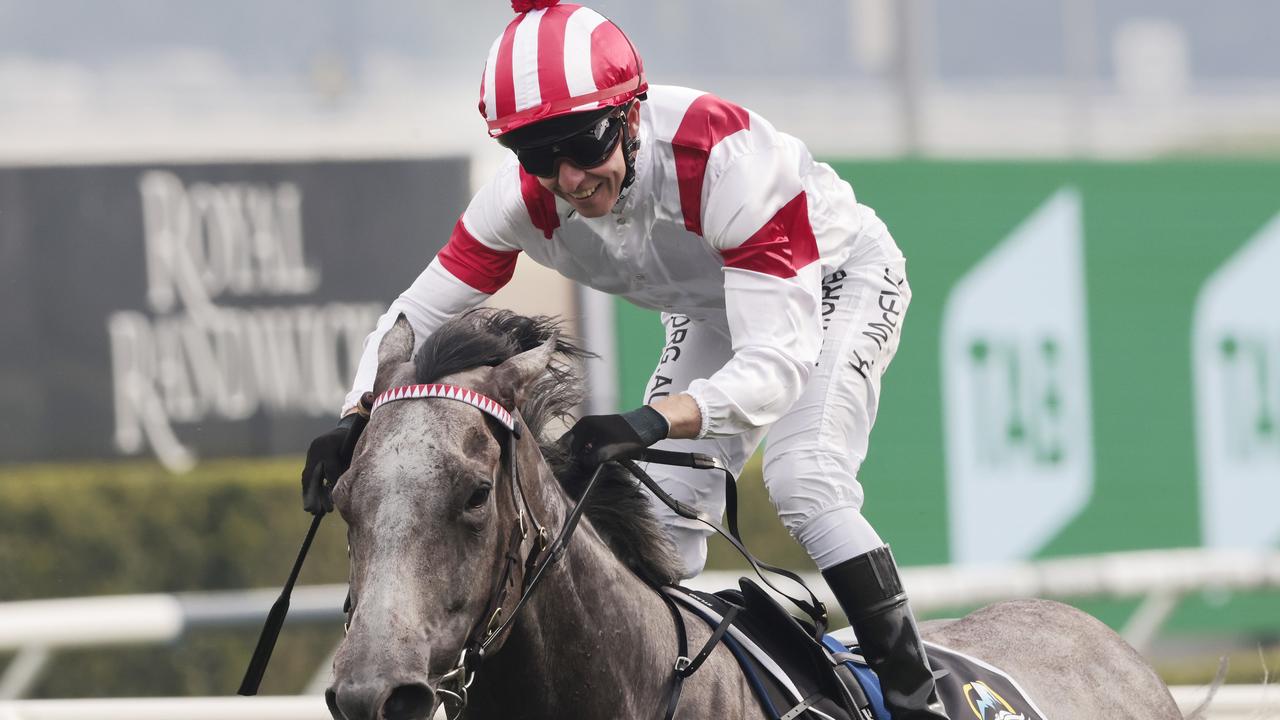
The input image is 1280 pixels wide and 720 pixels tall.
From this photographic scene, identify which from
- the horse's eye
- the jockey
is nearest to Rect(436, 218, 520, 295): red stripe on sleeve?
the jockey

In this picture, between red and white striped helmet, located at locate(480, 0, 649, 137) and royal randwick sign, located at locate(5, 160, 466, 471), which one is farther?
royal randwick sign, located at locate(5, 160, 466, 471)

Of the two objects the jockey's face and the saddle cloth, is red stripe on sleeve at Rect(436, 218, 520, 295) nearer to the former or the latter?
the jockey's face

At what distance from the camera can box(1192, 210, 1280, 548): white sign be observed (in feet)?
24.2

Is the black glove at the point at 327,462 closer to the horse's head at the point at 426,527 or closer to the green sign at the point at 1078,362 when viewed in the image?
the horse's head at the point at 426,527

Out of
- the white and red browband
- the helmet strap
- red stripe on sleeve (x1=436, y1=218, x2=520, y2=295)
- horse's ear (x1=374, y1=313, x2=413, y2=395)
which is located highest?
the helmet strap

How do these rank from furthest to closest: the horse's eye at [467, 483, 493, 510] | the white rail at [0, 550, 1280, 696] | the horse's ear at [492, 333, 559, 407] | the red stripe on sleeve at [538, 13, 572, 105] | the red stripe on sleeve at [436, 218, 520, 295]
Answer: the white rail at [0, 550, 1280, 696] < the red stripe on sleeve at [436, 218, 520, 295] < the red stripe on sleeve at [538, 13, 572, 105] < the horse's ear at [492, 333, 559, 407] < the horse's eye at [467, 483, 493, 510]

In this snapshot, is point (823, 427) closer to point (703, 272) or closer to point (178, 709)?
point (703, 272)

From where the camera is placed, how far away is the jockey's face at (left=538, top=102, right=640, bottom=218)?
229cm

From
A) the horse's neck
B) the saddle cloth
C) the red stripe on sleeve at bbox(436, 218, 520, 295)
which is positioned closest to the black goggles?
the red stripe on sleeve at bbox(436, 218, 520, 295)

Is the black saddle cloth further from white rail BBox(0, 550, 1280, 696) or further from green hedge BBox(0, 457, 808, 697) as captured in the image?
green hedge BBox(0, 457, 808, 697)

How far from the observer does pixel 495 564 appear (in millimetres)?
1860

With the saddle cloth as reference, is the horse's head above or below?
above

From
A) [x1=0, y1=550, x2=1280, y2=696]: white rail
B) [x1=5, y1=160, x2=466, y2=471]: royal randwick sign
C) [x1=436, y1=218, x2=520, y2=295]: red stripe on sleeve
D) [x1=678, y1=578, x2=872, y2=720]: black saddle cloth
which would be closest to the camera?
[x1=678, y1=578, x2=872, y2=720]: black saddle cloth

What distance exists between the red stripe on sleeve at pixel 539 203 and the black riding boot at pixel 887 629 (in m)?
0.72
